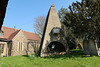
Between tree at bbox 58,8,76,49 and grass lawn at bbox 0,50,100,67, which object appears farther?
tree at bbox 58,8,76,49

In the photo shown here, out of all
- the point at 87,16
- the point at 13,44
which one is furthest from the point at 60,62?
the point at 13,44

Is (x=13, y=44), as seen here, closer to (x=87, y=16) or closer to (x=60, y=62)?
(x=60, y=62)

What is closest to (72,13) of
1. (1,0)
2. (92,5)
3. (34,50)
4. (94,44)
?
(92,5)

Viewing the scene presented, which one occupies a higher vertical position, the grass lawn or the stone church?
the stone church

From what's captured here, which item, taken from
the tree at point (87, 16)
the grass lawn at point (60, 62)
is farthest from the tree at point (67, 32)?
the grass lawn at point (60, 62)

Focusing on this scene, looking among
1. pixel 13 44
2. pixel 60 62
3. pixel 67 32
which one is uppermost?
pixel 67 32

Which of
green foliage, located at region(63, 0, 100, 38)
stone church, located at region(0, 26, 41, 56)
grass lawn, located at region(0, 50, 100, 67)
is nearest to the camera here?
grass lawn, located at region(0, 50, 100, 67)

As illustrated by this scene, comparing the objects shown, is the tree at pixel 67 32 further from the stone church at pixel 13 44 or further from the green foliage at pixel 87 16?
the stone church at pixel 13 44

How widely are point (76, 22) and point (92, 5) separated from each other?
2643mm

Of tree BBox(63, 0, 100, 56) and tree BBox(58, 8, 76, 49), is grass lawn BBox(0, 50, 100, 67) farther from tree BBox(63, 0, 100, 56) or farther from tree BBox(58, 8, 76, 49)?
tree BBox(58, 8, 76, 49)

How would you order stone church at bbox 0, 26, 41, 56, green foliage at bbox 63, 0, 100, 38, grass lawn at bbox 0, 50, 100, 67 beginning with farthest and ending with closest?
A: stone church at bbox 0, 26, 41, 56
green foliage at bbox 63, 0, 100, 38
grass lawn at bbox 0, 50, 100, 67

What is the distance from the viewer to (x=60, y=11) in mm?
23047

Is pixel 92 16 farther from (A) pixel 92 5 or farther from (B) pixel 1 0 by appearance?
(B) pixel 1 0

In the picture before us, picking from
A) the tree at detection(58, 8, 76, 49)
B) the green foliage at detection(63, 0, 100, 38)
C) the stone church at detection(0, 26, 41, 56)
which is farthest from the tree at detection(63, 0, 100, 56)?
the stone church at detection(0, 26, 41, 56)
